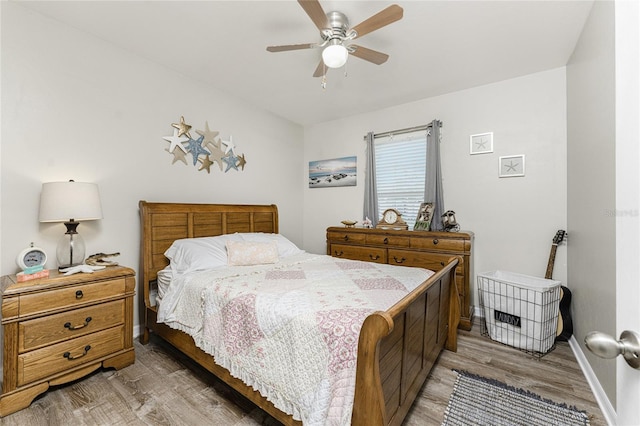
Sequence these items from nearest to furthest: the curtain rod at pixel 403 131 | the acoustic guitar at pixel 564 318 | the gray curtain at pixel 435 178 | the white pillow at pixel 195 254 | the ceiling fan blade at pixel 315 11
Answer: the ceiling fan blade at pixel 315 11, the white pillow at pixel 195 254, the acoustic guitar at pixel 564 318, the gray curtain at pixel 435 178, the curtain rod at pixel 403 131

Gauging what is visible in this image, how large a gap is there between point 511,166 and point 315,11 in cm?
264

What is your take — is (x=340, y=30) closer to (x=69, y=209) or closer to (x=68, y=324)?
(x=69, y=209)

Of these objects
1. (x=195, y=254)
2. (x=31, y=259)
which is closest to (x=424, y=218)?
(x=195, y=254)

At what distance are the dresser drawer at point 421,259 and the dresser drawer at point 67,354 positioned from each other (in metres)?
2.74

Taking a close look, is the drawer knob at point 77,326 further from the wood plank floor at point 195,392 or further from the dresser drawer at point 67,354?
the wood plank floor at point 195,392

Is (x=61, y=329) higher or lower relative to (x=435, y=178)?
lower

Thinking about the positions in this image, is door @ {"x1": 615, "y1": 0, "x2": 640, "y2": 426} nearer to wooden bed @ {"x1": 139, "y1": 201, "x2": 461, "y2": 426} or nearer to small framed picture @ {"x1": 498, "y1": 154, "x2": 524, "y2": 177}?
wooden bed @ {"x1": 139, "y1": 201, "x2": 461, "y2": 426}

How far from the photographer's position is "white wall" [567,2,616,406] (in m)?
1.62

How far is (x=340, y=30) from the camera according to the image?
6.42 ft

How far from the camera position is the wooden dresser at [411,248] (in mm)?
2869

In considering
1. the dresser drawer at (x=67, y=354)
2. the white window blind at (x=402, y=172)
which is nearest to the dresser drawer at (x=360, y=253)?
the white window blind at (x=402, y=172)

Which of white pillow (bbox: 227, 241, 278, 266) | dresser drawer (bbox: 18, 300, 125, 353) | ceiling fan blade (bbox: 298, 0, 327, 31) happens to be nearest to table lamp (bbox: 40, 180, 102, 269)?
dresser drawer (bbox: 18, 300, 125, 353)

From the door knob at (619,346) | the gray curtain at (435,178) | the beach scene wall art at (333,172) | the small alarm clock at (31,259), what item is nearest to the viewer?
the door knob at (619,346)

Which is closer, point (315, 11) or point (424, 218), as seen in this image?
point (315, 11)
